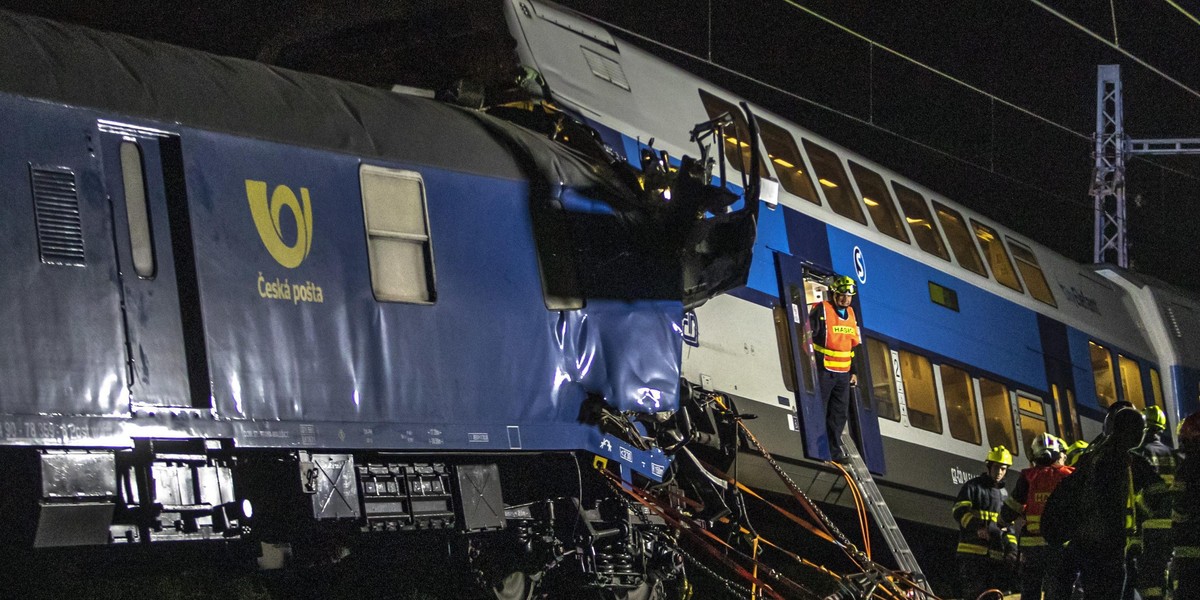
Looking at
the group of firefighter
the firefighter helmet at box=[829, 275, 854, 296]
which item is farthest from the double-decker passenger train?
the group of firefighter

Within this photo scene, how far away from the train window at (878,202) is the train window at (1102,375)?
5222 mm

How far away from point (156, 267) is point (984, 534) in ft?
26.5

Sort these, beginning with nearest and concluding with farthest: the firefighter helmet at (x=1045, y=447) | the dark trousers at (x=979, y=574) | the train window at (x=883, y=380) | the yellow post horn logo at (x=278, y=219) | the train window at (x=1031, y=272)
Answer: the yellow post horn logo at (x=278, y=219), the firefighter helmet at (x=1045, y=447), the dark trousers at (x=979, y=574), the train window at (x=883, y=380), the train window at (x=1031, y=272)

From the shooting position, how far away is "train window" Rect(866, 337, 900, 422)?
13.5 meters

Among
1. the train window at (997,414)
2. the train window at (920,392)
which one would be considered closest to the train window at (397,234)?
the train window at (920,392)

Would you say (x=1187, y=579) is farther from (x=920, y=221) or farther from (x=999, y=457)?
(x=920, y=221)

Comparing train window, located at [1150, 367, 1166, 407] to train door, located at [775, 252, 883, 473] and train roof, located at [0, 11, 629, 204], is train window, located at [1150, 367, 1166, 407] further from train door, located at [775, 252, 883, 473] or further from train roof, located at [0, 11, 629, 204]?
train roof, located at [0, 11, 629, 204]

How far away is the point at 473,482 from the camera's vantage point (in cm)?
830

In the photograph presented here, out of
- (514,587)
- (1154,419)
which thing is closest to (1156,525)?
(1154,419)

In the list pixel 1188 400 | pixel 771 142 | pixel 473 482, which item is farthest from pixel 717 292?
pixel 1188 400

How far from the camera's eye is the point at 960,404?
14984mm

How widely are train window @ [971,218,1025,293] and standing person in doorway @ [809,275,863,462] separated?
4734 mm

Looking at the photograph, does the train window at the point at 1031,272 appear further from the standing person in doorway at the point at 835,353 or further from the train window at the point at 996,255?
the standing person in doorway at the point at 835,353

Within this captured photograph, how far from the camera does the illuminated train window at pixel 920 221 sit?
49.5 ft
